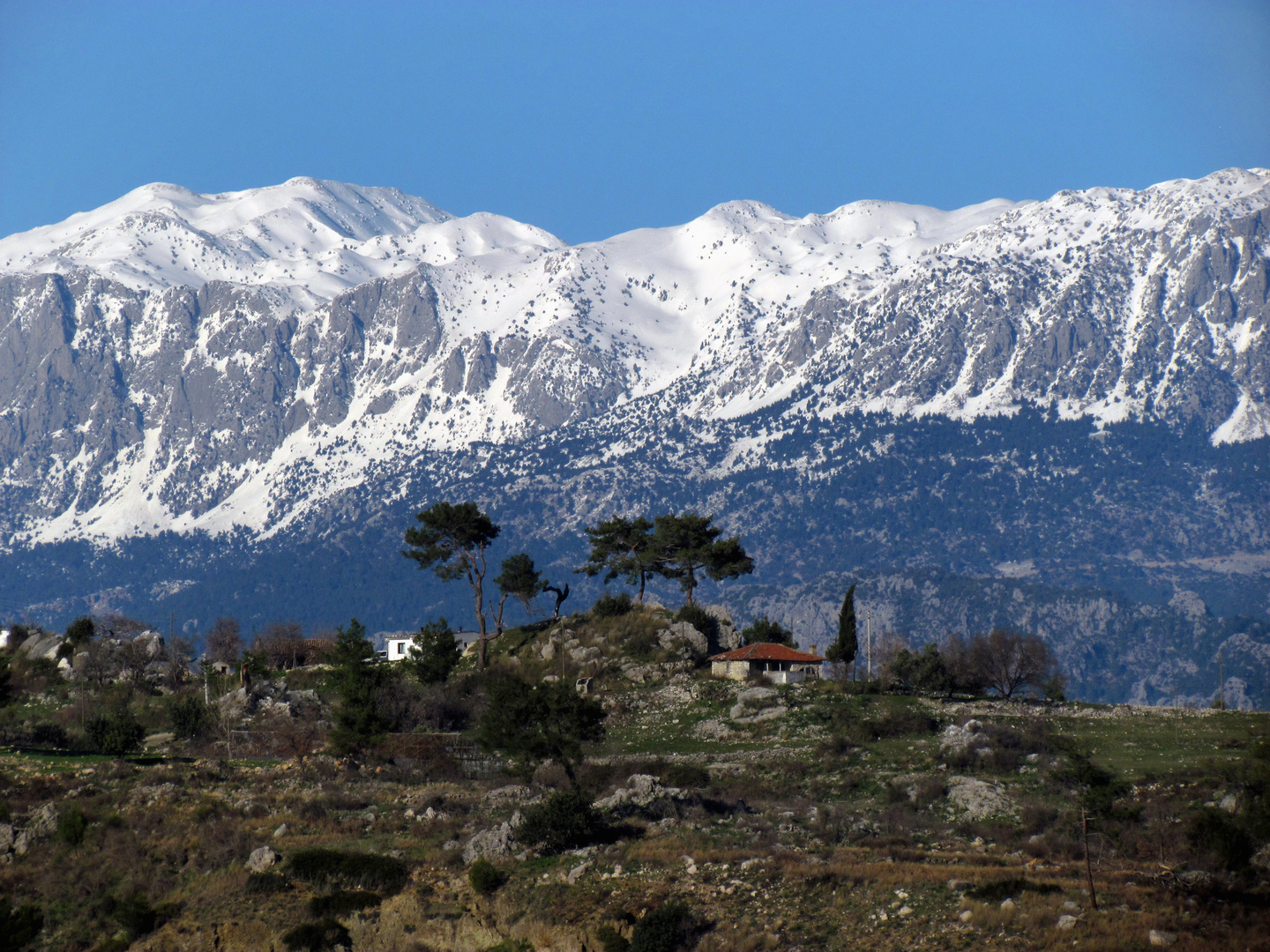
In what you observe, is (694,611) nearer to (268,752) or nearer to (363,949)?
(268,752)

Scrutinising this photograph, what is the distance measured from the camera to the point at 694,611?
97.5 meters

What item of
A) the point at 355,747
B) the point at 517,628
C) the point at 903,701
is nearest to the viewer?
the point at 355,747

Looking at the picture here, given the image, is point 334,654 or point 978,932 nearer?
point 978,932

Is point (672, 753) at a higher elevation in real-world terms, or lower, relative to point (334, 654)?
lower

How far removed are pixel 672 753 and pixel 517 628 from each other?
3608cm

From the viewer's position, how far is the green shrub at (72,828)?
49.8 metres

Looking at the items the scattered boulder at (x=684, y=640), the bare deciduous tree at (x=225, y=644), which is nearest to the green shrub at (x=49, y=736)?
the scattered boulder at (x=684, y=640)

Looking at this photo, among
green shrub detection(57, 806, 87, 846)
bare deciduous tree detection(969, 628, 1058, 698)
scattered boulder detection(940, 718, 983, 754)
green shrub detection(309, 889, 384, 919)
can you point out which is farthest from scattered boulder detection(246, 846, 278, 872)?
bare deciduous tree detection(969, 628, 1058, 698)

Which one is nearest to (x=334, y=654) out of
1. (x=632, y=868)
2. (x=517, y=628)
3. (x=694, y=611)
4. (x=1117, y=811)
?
(x=517, y=628)

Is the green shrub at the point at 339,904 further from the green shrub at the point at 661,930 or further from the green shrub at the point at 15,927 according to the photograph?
the green shrub at the point at 661,930

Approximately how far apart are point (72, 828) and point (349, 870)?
1195cm

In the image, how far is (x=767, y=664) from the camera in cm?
9069

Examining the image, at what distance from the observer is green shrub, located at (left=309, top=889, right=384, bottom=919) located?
142 feet

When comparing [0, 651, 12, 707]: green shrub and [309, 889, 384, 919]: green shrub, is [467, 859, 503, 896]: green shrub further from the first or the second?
[0, 651, 12, 707]: green shrub
